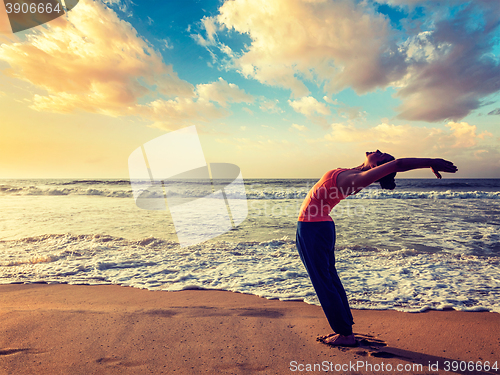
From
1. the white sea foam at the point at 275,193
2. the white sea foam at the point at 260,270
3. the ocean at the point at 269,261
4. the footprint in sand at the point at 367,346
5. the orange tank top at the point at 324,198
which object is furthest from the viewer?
the white sea foam at the point at 275,193

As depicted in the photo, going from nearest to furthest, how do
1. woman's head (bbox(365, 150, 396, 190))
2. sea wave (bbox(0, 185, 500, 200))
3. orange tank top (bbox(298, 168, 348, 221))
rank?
woman's head (bbox(365, 150, 396, 190)) → orange tank top (bbox(298, 168, 348, 221)) → sea wave (bbox(0, 185, 500, 200))

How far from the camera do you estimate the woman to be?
2.10 meters

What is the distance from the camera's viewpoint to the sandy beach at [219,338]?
7.25 ft

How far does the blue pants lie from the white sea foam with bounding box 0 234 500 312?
127 centimetres

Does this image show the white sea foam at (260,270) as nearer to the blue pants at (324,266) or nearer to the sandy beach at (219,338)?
the sandy beach at (219,338)

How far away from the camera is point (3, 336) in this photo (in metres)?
2.58

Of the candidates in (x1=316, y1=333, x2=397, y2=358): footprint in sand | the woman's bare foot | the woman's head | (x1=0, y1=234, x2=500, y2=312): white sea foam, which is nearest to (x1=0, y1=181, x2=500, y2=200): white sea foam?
(x1=0, y1=234, x2=500, y2=312): white sea foam

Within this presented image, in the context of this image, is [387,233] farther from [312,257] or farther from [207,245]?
[312,257]

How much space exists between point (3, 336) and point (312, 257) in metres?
3.22

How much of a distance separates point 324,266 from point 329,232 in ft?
1.02

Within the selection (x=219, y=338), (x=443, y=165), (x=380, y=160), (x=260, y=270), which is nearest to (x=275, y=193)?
(x=260, y=270)

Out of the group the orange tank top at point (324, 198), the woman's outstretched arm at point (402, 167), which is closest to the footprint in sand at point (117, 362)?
the orange tank top at point (324, 198)

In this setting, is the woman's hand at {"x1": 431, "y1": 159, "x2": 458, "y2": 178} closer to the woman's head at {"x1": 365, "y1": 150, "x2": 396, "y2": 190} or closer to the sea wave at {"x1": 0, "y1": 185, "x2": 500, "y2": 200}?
the woman's head at {"x1": 365, "y1": 150, "x2": 396, "y2": 190}

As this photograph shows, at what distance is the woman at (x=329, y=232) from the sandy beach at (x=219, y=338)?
34cm
